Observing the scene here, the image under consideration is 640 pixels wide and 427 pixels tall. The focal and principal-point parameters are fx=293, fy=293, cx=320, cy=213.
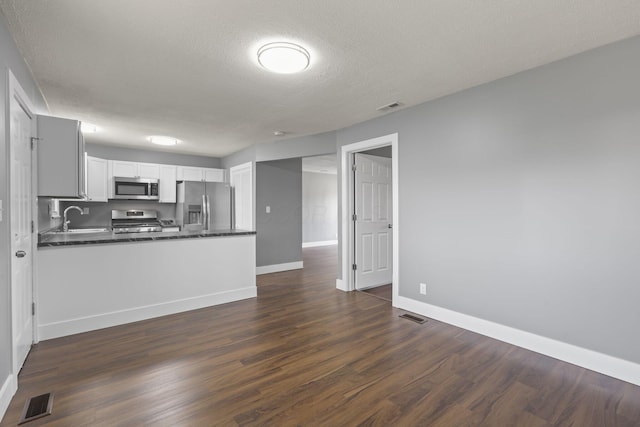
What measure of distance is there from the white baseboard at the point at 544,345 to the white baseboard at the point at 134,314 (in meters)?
2.40

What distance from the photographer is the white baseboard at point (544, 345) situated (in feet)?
6.86

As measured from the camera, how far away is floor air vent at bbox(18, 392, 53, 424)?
170cm

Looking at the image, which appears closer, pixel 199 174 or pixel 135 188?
pixel 135 188

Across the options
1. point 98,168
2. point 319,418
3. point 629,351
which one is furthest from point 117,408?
point 98,168

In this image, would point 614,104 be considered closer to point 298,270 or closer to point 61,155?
point 61,155

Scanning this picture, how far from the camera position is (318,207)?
9.76 metres

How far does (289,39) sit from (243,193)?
14.0 feet

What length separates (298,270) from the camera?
5.98 metres

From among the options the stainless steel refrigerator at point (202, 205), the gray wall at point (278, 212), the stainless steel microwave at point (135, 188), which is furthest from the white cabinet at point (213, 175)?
the gray wall at point (278, 212)

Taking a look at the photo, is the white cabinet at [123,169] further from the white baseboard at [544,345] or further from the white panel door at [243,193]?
the white baseboard at [544,345]

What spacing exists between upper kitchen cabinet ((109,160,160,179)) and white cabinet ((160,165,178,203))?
4.3 inches

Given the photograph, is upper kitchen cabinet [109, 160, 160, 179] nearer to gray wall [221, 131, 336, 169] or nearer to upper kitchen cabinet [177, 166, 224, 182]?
upper kitchen cabinet [177, 166, 224, 182]

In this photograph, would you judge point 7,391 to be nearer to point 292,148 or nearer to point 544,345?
point 544,345

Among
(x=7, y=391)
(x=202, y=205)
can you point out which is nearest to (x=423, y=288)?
(x=7, y=391)
